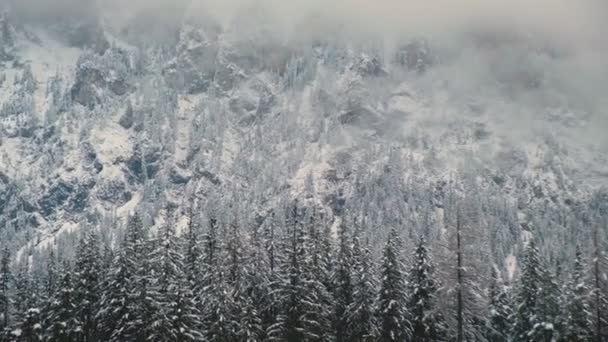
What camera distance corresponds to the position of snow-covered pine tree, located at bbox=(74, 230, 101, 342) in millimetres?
89750

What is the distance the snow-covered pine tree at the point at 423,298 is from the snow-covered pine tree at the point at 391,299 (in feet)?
7.57

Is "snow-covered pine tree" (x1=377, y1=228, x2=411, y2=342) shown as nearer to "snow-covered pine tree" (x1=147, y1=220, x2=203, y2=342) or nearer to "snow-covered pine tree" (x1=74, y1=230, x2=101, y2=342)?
"snow-covered pine tree" (x1=147, y1=220, x2=203, y2=342)

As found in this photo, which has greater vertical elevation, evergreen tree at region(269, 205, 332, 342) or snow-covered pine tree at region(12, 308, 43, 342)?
evergreen tree at region(269, 205, 332, 342)

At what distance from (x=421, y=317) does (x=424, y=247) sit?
664cm

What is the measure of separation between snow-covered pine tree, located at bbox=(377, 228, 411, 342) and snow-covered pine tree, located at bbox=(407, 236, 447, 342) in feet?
7.57

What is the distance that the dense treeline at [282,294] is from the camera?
79.4 meters

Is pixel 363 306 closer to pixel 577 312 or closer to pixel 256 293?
pixel 256 293

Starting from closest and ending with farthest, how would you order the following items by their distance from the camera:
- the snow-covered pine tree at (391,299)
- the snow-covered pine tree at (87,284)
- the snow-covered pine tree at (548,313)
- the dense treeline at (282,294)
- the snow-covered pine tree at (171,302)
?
the snow-covered pine tree at (171,302)
the dense treeline at (282,294)
the snow-covered pine tree at (391,299)
the snow-covered pine tree at (548,313)
the snow-covered pine tree at (87,284)

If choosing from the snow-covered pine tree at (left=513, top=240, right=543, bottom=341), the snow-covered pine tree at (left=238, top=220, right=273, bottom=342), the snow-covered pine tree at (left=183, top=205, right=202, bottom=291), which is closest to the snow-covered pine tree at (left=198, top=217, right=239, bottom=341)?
the snow-covered pine tree at (left=238, top=220, right=273, bottom=342)

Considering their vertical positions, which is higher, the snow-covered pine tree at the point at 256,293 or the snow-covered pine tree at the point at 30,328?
the snow-covered pine tree at the point at 256,293

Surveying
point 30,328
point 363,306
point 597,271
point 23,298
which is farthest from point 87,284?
point 597,271

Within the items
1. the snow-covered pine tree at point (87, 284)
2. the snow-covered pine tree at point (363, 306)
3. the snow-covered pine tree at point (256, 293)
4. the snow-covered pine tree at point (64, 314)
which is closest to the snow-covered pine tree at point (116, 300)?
the snow-covered pine tree at point (87, 284)

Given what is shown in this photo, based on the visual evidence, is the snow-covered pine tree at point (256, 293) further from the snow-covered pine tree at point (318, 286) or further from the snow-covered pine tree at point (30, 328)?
the snow-covered pine tree at point (30, 328)

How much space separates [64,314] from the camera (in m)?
90.6
